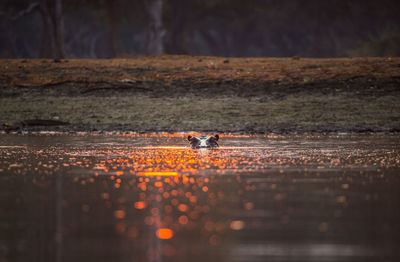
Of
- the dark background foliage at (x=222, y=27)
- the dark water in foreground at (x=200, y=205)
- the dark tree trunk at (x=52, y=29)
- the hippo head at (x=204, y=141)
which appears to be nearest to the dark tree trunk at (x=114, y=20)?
the dark background foliage at (x=222, y=27)

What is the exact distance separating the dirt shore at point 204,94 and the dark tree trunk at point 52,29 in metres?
16.4

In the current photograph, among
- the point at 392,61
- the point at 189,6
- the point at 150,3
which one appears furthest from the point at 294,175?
the point at 189,6

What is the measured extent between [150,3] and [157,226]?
156 ft

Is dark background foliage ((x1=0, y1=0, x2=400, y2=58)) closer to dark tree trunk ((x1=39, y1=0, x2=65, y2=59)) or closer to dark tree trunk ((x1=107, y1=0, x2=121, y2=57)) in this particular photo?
dark tree trunk ((x1=107, y1=0, x2=121, y2=57))

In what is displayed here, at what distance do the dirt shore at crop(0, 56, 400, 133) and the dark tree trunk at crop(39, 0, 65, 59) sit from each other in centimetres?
1642

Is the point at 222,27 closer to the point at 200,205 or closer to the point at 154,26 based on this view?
the point at 154,26

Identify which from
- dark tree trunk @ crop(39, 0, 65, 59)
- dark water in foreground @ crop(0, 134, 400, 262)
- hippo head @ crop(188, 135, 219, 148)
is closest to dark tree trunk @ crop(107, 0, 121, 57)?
dark tree trunk @ crop(39, 0, 65, 59)

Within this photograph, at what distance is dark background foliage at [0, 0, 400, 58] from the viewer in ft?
199

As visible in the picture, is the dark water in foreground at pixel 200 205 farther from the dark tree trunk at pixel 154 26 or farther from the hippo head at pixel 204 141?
the dark tree trunk at pixel 154 26

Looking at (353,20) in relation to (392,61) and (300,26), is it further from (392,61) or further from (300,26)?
(392,61)

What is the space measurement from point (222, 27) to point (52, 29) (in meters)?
29.4

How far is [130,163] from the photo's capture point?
41.8 feet

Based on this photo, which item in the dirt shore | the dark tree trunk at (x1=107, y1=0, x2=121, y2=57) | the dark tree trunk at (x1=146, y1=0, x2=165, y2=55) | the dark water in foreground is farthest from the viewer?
the dark tree trunk at (x1=107, y1=0, x2=121, y2=57)

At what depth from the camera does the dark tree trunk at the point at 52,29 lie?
159 feet
